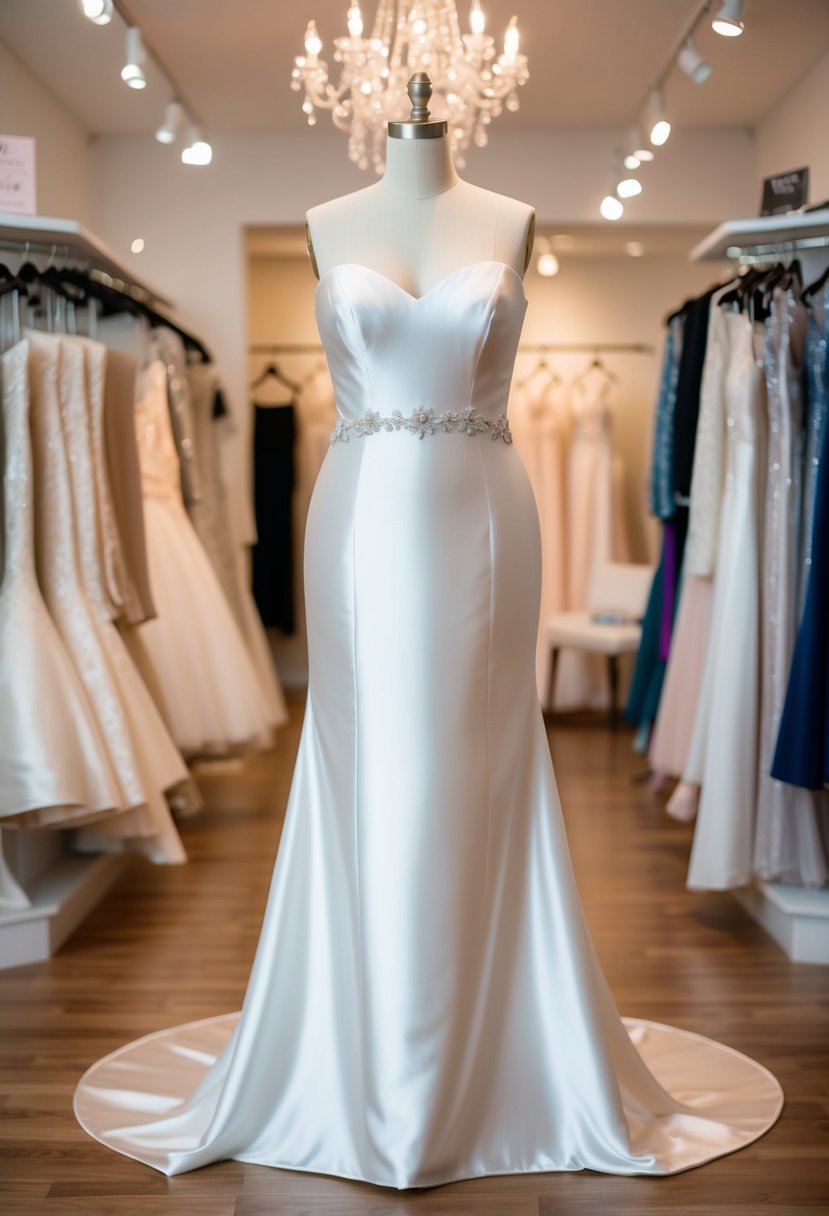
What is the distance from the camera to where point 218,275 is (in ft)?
19.0

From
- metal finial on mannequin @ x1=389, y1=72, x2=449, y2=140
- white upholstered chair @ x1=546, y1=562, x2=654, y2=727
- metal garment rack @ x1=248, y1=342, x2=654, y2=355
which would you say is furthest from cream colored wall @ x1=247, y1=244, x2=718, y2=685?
metal finial on mannequin @ x1=389, y1=72, x2=449, y2=140

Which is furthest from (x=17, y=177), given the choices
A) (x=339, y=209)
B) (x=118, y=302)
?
(x=339, y=209)

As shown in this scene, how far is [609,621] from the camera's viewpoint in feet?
21.7

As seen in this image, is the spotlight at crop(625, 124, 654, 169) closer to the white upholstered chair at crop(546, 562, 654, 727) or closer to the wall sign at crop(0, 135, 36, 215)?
the white upholstered chair at crop(546, 562, 654, 727)

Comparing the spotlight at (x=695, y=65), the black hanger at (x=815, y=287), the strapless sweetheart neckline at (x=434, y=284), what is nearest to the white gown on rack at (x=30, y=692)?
the strapless sweetheart neckline at (x=434, y=284)

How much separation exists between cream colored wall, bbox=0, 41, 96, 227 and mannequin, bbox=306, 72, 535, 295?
2.89 metres

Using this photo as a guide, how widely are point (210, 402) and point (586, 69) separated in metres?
2.14

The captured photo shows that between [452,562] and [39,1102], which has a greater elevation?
[452,562]

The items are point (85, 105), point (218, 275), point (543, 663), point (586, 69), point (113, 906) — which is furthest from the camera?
point (543, 663)

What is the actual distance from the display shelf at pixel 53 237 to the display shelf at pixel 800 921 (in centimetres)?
263

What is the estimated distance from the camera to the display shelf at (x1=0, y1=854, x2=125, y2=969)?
10.4 ft

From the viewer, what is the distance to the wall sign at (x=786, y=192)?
11.7ft

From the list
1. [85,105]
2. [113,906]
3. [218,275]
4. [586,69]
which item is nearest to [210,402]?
[218,275]

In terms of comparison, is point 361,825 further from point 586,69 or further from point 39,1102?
point 586,69
